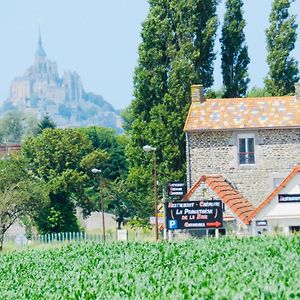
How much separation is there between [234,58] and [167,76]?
565 centimetres

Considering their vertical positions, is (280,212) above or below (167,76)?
below

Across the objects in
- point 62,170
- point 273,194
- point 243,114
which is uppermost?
point 243,114

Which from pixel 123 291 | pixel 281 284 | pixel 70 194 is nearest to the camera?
pixel 281 284

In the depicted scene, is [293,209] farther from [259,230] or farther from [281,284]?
[281,284]

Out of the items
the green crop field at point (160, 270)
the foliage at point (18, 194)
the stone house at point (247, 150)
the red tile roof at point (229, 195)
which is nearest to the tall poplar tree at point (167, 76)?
the stone house at point (247, 150)

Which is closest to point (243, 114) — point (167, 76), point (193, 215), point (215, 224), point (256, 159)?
point (256, 159)

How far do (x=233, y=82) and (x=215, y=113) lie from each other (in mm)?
12223

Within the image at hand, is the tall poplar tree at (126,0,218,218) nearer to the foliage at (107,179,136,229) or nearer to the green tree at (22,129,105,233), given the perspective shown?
the green tree at (22,129,105,233)

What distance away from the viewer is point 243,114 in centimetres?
5838

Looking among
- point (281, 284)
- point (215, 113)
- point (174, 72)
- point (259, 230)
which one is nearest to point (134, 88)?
point (174, 72)

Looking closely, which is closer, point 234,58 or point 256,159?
point 256,159

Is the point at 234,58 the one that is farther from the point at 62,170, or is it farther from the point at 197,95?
the point at 62,170

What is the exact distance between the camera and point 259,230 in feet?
172

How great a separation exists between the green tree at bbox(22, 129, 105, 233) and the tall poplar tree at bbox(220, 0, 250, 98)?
42.8 ft
